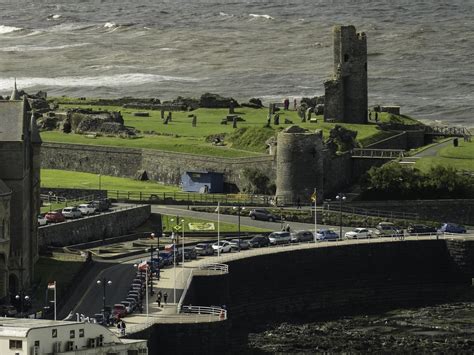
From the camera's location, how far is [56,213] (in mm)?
136250

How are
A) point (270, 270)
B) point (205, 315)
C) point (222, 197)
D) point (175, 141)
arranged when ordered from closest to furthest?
point (205, 315)
point (270, 270)
point (222, 197)
point (175, 141)

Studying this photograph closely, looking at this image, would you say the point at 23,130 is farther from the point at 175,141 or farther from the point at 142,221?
the point at 175,141

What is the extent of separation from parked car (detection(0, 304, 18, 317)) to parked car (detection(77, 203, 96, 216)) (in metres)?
26.1

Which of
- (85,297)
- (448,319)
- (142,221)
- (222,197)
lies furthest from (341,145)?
(85,297)

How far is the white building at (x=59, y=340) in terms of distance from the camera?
9062cm

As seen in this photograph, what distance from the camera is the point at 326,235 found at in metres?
139

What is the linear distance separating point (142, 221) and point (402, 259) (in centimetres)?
1614

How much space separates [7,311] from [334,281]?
2827 cm

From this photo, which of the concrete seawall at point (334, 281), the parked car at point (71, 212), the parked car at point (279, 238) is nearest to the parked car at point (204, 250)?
the concrete seawall at point (334, 281)

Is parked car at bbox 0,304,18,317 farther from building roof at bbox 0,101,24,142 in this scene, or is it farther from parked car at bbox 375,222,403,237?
parked car at bbox 375,222,403,237

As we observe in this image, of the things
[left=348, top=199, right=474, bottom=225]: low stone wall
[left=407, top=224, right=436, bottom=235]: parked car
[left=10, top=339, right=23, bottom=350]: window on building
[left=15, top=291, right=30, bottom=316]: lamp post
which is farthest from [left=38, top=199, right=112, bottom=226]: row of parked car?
[left=10, top=339, right=23, bottom=350]: window on building

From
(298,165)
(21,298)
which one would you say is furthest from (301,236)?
(21,298)

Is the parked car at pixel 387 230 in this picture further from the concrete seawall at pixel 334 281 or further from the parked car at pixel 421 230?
the concrete seawall at pixel 334 281

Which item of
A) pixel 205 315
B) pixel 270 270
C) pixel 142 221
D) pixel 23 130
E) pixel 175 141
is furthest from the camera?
pixel 175 141
